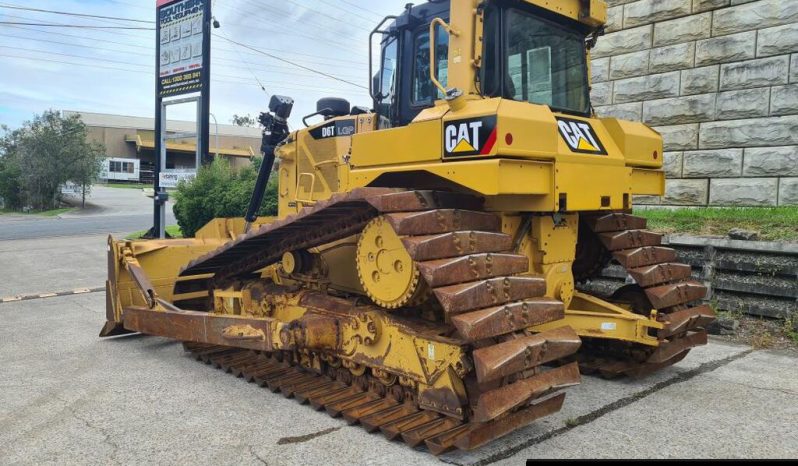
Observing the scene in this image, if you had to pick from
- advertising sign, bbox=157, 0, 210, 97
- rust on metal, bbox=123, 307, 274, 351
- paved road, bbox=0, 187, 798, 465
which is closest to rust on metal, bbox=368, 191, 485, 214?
paved road, bbox=0, 187, 798, 465

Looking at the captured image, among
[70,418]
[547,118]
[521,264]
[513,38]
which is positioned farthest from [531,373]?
[70,418]

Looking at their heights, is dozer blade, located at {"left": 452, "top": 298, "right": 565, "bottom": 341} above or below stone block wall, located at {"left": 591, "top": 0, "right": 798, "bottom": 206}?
below

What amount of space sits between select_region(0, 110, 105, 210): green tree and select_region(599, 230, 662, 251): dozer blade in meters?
35.2

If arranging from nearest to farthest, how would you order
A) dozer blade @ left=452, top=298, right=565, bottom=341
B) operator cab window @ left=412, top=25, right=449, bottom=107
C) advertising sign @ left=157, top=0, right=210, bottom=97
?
dozer blade @ left=452, top=298, right=565, bottom=341 < operator cab window @ left=412, top=25, right=449, bottom=107 < advertising sign @ left=157, top=0, right=210, bottom=97

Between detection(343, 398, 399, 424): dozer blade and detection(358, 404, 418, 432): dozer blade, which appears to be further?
detection(343, 398, 399, 424): dozer blade

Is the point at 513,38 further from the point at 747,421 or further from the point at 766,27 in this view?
the point at 766,27

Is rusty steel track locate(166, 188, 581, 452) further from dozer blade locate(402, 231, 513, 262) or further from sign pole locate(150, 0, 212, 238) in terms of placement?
sign pole locate(150, 0, 212, 238)

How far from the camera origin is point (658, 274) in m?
5.21

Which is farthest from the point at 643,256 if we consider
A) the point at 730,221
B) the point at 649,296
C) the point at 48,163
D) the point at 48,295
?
the point at 48,163

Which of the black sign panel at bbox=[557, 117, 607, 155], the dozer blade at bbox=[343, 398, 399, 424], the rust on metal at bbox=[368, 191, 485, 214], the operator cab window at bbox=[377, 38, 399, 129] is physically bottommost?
the dozer blade at bbox=[343, 398, 399, 424]

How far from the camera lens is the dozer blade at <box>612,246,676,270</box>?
5.17 m

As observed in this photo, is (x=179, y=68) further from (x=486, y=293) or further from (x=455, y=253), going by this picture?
(x=486, y=293)

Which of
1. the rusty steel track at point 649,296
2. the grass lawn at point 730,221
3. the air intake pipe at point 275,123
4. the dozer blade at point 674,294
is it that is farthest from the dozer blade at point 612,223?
the air intake pipe at point 275,123

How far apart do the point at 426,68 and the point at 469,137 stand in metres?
1.11
